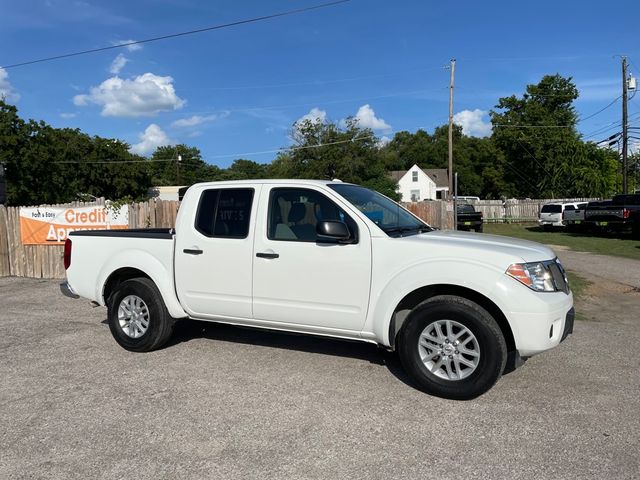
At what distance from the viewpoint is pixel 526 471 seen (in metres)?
3.25

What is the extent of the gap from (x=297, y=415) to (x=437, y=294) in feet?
5.25

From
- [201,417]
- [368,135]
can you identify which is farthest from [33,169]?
[201,417]

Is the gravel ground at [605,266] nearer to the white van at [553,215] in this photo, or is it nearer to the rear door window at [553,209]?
the white van at [553,215]

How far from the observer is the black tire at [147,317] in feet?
18.7

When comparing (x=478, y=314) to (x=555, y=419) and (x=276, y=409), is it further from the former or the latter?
(x=276, y=409)

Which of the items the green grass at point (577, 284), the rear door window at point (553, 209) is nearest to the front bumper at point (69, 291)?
the green grass at point (577, 284)

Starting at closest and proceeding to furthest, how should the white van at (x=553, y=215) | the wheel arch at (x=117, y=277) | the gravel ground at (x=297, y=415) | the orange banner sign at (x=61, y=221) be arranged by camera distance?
the gravel ground at (x=297, y=415) → the wheel arch at (x=117, y=277) → the orange banner sign at (x=61, y=221) → the white van at (x=553, y=215)

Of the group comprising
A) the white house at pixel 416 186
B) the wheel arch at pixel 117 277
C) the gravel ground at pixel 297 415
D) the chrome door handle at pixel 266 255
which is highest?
the white house at pixel 416 186

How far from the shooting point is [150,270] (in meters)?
5.75

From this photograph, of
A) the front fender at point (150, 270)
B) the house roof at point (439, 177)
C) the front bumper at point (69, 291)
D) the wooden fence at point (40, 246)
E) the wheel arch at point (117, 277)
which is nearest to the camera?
the front fender at point (150, 270)

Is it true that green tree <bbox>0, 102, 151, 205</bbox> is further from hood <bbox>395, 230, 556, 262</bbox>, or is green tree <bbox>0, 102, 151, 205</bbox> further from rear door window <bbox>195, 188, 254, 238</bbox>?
hood <bbox>395, 230, 556, 262</bbox>

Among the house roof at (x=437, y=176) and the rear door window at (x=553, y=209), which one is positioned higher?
the house roof at (x=437, y=176)

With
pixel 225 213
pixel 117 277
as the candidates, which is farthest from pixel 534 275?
pixel 117 277

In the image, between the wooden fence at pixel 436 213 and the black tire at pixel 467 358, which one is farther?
the wooden fence at pixel 436 213
